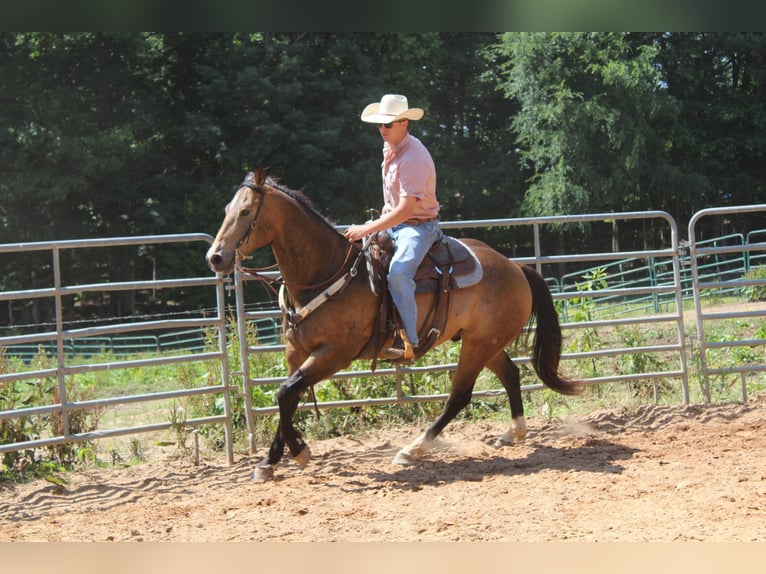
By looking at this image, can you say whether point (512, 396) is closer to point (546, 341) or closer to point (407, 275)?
point (546, 341)

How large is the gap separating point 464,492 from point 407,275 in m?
1.53

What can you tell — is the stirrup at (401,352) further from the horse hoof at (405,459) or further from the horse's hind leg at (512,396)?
the horse's hind leg at (512,396)

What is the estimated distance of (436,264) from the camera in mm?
6258

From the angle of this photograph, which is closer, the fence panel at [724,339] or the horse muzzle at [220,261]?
the horse muzzle at [220,261]

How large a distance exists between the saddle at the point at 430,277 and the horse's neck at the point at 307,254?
0.89ft

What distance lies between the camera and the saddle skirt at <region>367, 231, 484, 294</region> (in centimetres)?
604

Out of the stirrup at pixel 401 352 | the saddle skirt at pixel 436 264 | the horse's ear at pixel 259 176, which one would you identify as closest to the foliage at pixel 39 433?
the horse's ear at pixel 259 176

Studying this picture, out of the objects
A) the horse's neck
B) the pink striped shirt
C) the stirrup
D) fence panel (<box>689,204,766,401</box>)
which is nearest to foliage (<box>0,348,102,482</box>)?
the horse's neck

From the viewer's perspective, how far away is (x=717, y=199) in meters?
33.5

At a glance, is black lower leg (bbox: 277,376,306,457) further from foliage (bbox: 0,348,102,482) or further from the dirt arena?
foliage (bbox: 0,348,102,482)

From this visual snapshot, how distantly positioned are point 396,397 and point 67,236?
994 inches

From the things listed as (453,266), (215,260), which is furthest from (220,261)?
(453,266)

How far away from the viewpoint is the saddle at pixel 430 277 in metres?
6.04

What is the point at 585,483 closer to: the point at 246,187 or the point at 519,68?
the point at 246,187
